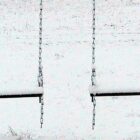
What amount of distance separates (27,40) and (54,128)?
1026 cm

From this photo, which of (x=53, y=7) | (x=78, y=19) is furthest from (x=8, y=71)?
(x=53, y=7)

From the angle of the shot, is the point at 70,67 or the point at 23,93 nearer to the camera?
the point at 23,93

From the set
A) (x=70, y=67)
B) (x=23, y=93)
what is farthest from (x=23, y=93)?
(x=70, y=67)

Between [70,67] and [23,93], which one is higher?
[23,93]

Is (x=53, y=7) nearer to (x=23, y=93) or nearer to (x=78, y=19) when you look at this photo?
(x=78, y=19)

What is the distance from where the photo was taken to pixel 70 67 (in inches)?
632

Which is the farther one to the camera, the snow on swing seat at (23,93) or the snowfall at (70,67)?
the snowfall at (70,67)

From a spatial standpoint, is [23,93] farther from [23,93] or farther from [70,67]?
[70,67]

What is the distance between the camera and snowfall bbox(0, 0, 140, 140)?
10.5 metres

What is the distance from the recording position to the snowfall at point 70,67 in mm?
10453

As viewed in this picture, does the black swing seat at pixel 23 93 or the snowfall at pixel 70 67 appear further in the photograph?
the snowfall at pixel 70 67

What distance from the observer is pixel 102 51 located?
18.6 m

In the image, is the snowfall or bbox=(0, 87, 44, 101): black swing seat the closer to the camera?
bbox=(0, 87, 44, 101): black swing seat

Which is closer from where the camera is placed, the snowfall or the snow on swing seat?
the snow on swing seat
